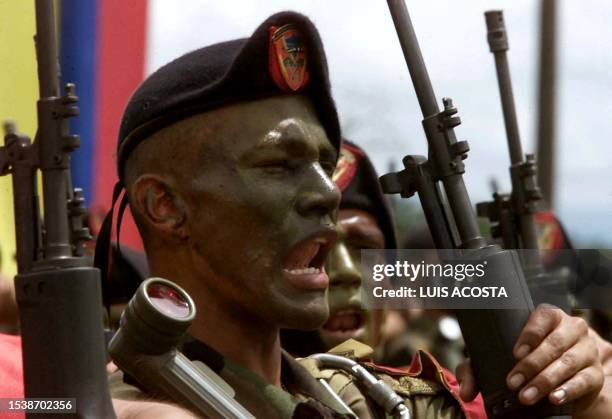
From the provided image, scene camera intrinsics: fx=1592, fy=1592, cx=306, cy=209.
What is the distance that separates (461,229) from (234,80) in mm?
633

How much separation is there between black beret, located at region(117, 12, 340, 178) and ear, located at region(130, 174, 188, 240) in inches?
4.3

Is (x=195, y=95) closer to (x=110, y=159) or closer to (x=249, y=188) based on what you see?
(x=249, y=188)

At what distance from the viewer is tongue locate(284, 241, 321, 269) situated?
3.48 meters

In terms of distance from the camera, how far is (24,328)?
2.98 meters

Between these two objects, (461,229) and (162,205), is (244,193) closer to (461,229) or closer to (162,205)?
(162,205)

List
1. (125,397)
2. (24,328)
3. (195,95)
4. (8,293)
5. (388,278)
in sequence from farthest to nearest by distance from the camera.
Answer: (8,293) → (388,278) → (195,95) → (125,397) → (24,328)

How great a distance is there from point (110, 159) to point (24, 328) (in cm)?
131

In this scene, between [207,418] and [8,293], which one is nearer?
[207,418]

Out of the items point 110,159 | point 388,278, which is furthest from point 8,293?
point 388,278

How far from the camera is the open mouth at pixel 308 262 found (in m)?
3.48

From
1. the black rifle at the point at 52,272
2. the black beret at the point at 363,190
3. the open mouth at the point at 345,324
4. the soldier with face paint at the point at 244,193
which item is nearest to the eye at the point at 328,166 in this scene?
the soldier with face paint at the point at 244,193

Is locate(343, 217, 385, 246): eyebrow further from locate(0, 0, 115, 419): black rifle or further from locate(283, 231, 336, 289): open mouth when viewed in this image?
locate(0, 0, 115, 419): black rifle

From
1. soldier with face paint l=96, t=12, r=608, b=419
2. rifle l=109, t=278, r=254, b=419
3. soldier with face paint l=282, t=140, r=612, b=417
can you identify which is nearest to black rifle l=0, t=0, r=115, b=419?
rifle l=109, t=278, r=254, b=419

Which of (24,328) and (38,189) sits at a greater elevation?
(38,189)
